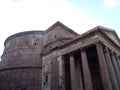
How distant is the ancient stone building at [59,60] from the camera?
418 inches

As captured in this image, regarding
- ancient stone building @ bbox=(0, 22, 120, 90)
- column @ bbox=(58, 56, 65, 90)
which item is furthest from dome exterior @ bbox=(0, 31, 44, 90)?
Answer: column @ bbox=(58, 56, 65, 90)

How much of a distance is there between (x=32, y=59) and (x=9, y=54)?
4.53 m

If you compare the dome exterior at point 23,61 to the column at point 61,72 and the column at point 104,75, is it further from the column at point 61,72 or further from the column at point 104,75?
the column at point 104,75

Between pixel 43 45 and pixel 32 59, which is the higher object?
pixel 43 45

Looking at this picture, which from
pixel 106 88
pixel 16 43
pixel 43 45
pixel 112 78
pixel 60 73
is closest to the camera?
pixel 106 88

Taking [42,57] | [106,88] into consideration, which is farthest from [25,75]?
[106,88]

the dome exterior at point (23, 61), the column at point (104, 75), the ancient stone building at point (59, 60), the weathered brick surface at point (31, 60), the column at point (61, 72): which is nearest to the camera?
the column at point (104, 75)

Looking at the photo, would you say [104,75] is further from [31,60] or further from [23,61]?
[23,61]

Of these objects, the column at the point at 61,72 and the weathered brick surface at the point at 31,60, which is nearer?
the column at the point at 61,72

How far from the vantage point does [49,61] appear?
14250mm

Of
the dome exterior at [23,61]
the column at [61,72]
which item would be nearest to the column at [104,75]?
the column at [61,72]

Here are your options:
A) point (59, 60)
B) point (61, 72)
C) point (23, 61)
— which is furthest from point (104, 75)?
point (23, 61)

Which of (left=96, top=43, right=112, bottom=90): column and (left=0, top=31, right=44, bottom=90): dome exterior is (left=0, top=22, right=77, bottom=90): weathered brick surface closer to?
(left=0, top=31, right=44, bottom=90): dome exterior

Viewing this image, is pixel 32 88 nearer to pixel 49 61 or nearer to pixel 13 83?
pixel 13 83
